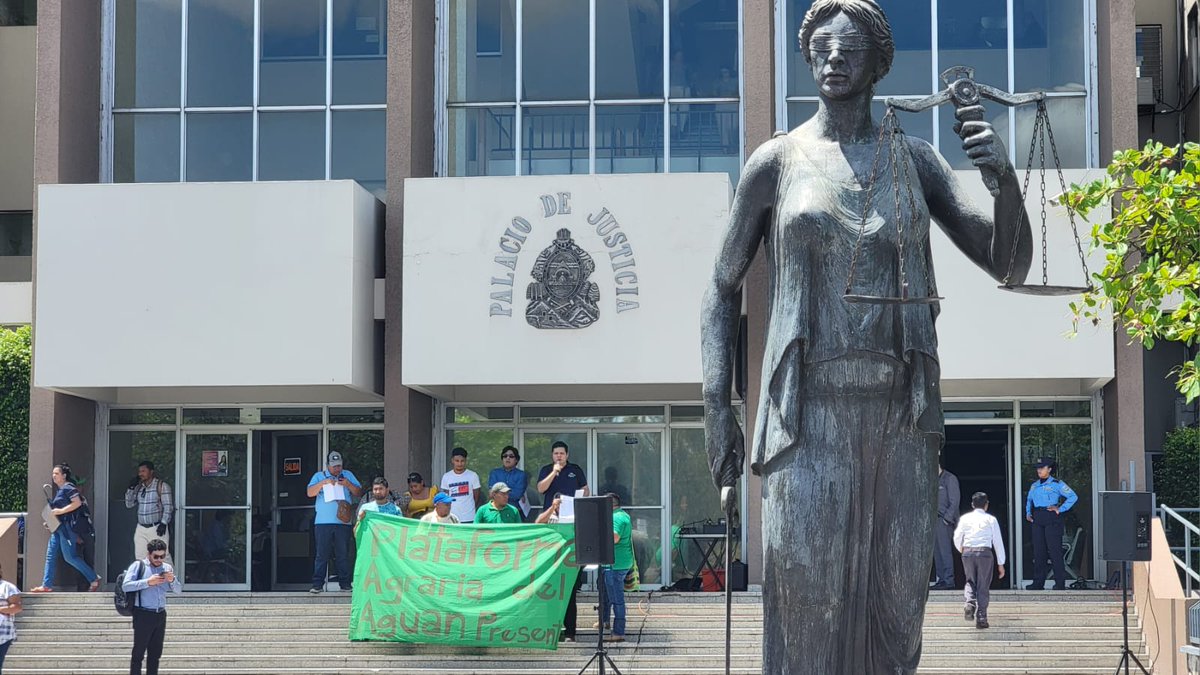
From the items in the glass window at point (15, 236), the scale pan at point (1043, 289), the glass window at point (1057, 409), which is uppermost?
the glass window at point (15, 236)

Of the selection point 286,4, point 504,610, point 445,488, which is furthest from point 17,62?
point 504,610

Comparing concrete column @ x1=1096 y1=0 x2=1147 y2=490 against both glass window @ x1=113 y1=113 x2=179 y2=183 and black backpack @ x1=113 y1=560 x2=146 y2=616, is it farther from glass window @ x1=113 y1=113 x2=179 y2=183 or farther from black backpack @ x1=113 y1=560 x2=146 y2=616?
glass window @ x1=113 y1=113 x2=179 y2=183

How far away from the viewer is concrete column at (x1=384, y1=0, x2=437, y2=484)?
24266 mm

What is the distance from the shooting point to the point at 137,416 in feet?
86.9

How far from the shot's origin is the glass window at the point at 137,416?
26453mm

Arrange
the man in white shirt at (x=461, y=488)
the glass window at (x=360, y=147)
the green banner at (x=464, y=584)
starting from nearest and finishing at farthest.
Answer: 1. the green banner at (x=464, y=584)
2. the man in white shirt at (x=461, y=488)
3. the glass window at (x=360, y=147)

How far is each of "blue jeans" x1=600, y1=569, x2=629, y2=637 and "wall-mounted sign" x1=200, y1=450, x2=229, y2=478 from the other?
29.4 feet

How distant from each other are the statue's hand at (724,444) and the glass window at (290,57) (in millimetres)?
20410

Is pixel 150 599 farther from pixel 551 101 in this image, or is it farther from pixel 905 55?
pixel 905 55

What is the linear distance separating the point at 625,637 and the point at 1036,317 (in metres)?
7.39

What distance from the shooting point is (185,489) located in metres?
26.4

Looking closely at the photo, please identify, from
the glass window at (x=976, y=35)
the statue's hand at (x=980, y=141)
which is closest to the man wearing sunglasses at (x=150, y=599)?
the statue's hand at (x=980, y=141)

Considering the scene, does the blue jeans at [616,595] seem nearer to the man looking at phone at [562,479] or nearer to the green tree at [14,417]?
the man looking at phone at [562,479]

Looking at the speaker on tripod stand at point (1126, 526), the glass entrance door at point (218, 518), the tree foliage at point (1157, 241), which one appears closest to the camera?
the tree foliage at point (1157, 241)
